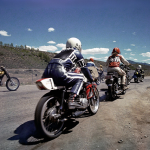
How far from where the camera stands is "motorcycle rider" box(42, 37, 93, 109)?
311cm

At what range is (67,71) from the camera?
335 centimetres

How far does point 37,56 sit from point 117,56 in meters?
37.4

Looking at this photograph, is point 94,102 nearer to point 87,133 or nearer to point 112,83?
point 87,133

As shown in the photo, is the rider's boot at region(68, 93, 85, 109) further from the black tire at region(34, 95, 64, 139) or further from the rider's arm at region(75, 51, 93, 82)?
the rider's arm at region(75, 51, 93, 82)

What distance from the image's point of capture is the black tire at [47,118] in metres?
2.67

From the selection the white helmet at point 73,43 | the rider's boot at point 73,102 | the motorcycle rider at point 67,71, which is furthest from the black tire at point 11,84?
the rider's boot at point 73,102

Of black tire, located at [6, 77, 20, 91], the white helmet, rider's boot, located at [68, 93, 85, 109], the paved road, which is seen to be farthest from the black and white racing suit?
black tire, located at [6, 77, 20, 91]

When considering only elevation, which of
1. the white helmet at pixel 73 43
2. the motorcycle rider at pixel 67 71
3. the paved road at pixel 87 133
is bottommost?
the paved road at pixel 87 133

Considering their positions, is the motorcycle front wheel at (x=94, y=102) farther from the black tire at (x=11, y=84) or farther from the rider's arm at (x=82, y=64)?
the black tire at (x=11, y=84)

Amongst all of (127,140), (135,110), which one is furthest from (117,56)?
(127,140)

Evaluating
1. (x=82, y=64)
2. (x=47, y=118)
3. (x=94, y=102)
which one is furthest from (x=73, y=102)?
(x=94, y=102)

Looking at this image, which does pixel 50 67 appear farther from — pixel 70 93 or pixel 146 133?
pixel 146 133

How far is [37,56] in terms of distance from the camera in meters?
42.1

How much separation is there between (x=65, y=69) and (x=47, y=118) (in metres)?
1.01
